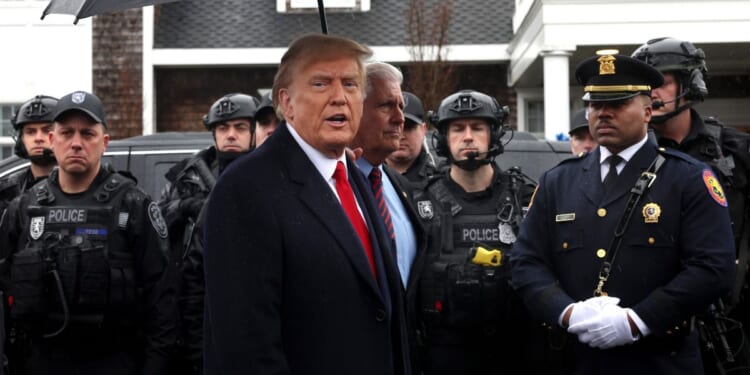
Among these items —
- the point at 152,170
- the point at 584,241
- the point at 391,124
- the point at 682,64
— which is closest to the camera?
the point at 391,124

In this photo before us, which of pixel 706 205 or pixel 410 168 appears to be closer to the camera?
pixel 706 205

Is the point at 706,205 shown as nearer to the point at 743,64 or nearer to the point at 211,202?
the point at 211,202

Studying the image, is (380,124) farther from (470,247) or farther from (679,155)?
(470,247)

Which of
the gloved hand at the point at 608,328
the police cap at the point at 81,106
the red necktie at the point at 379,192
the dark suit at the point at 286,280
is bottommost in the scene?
the gloved hand at the point at 608,328

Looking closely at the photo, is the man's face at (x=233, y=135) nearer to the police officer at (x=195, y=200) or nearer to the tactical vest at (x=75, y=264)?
the police officer at (x=195, y=200)

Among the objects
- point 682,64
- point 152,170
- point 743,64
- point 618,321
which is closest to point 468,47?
point 743,64

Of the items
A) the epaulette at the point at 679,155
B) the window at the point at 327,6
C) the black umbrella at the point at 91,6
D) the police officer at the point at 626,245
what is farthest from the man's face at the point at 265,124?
the window at the point at 327,6

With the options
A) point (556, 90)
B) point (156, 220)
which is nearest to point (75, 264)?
point (156, 220)

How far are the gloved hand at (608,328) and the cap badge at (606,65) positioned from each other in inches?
43.3

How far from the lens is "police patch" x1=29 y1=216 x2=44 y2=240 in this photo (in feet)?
16.4

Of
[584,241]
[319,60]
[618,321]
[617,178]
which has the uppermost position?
[319,60]

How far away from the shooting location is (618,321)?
3941 millimetres

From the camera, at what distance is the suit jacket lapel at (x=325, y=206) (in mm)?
2953

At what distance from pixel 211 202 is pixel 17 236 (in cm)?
265
